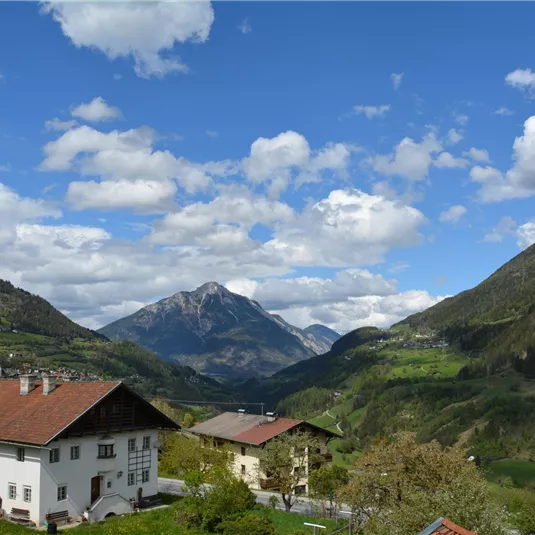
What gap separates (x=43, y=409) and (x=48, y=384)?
11.1ft

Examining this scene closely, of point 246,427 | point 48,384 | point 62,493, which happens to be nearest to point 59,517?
point 62,493

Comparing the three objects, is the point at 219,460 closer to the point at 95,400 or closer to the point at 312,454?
the point at 312,454

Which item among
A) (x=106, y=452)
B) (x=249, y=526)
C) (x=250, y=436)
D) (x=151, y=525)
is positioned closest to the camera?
(x=249, y=526)

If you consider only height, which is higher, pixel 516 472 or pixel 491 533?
pixel 491 533

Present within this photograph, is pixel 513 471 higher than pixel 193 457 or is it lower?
lower

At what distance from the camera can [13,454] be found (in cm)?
4834

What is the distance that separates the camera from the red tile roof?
47719 mm

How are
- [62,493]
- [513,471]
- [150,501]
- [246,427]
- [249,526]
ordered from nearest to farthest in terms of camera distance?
[249,526] < [62,493] < [150,501] < [246,427] < [513,471]

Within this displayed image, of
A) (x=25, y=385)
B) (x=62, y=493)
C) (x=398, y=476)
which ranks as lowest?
(x=62, y=493)

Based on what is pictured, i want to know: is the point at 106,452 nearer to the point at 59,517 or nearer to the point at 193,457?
the point at 59,517

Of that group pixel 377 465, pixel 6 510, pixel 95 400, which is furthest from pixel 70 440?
pixel 377 465

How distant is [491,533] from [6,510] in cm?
3973

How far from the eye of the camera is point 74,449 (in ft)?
163

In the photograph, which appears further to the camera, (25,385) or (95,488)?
(25,385)
